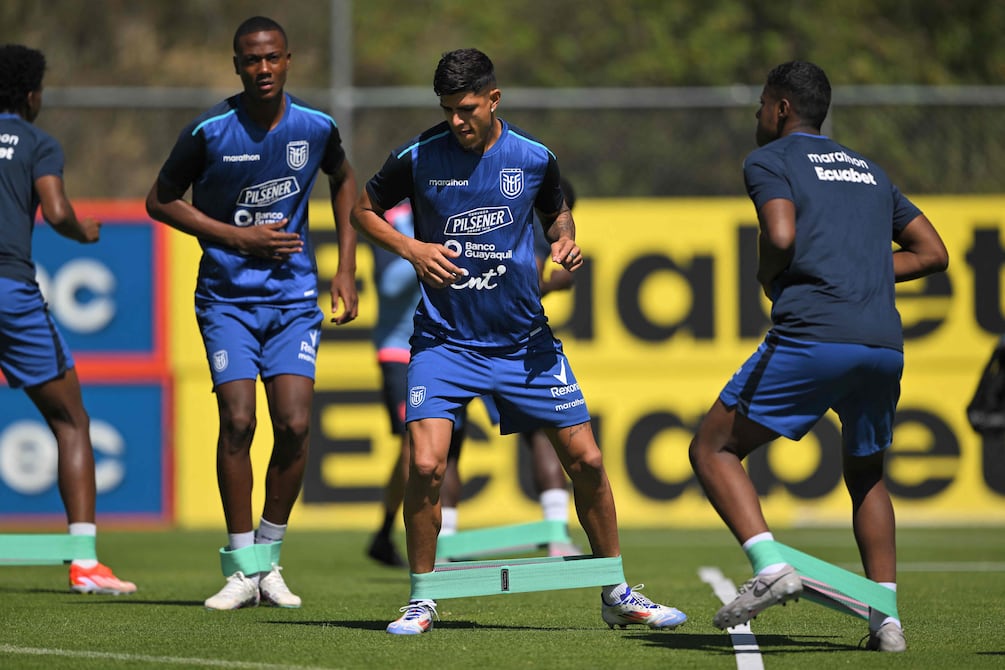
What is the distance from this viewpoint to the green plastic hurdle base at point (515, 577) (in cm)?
676

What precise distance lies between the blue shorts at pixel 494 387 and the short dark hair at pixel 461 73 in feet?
3.51

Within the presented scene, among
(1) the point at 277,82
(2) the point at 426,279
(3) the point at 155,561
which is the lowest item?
(3) the point at 155,561

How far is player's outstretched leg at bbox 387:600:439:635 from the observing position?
665 centimetres

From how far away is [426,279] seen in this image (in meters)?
6.61

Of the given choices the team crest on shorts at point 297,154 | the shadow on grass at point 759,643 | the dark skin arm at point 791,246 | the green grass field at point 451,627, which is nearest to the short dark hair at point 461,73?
the dark skin arm at point 791,246

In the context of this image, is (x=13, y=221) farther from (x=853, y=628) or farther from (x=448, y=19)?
(x=448, y=19)

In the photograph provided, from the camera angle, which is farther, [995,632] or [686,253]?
A: [686,253]

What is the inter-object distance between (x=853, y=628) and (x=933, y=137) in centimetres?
885

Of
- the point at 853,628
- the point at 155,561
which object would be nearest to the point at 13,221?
the point at 155,561

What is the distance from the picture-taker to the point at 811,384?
19.9 ft

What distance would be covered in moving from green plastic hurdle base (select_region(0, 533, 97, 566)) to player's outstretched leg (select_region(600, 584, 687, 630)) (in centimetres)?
294

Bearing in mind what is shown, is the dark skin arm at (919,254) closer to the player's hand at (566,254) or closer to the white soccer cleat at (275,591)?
the player's hand at (566,254)

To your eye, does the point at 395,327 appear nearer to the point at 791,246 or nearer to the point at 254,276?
the point at 254,276

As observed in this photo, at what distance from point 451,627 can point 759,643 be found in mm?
1343
